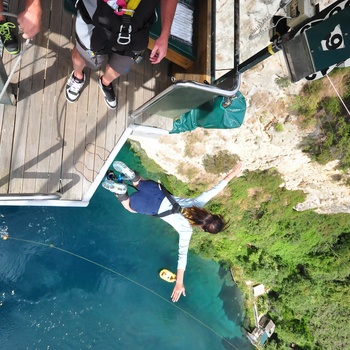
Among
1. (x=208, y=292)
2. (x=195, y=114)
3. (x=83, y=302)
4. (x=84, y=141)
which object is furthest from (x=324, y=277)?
(x=84, y=141)

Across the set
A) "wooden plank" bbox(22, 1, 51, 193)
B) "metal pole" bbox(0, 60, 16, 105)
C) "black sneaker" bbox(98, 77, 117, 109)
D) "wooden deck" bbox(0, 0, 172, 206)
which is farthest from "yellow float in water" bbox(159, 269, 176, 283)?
"metal pole" bbox(0, 60, 16, 105)

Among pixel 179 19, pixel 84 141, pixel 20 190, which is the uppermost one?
pixel 179 19

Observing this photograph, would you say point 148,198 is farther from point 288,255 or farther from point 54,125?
point 288,255

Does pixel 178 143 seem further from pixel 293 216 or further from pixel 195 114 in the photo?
pixel 293 216

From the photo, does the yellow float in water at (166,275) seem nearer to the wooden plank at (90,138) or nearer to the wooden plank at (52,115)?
the wooden plank at (90,138)

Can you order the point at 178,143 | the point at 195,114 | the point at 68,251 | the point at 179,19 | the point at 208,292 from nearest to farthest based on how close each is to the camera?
the point at 179,19 → the point at 195,114 → the point at 68,251 → the point at 178,143 → the point at 208,292

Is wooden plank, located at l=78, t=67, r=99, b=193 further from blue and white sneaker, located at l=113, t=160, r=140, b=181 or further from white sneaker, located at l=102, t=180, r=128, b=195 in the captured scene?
blue and white sneaker, located at l=113, t=160, r=140, b=181

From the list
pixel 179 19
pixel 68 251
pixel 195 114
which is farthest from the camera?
pixel 68 251
